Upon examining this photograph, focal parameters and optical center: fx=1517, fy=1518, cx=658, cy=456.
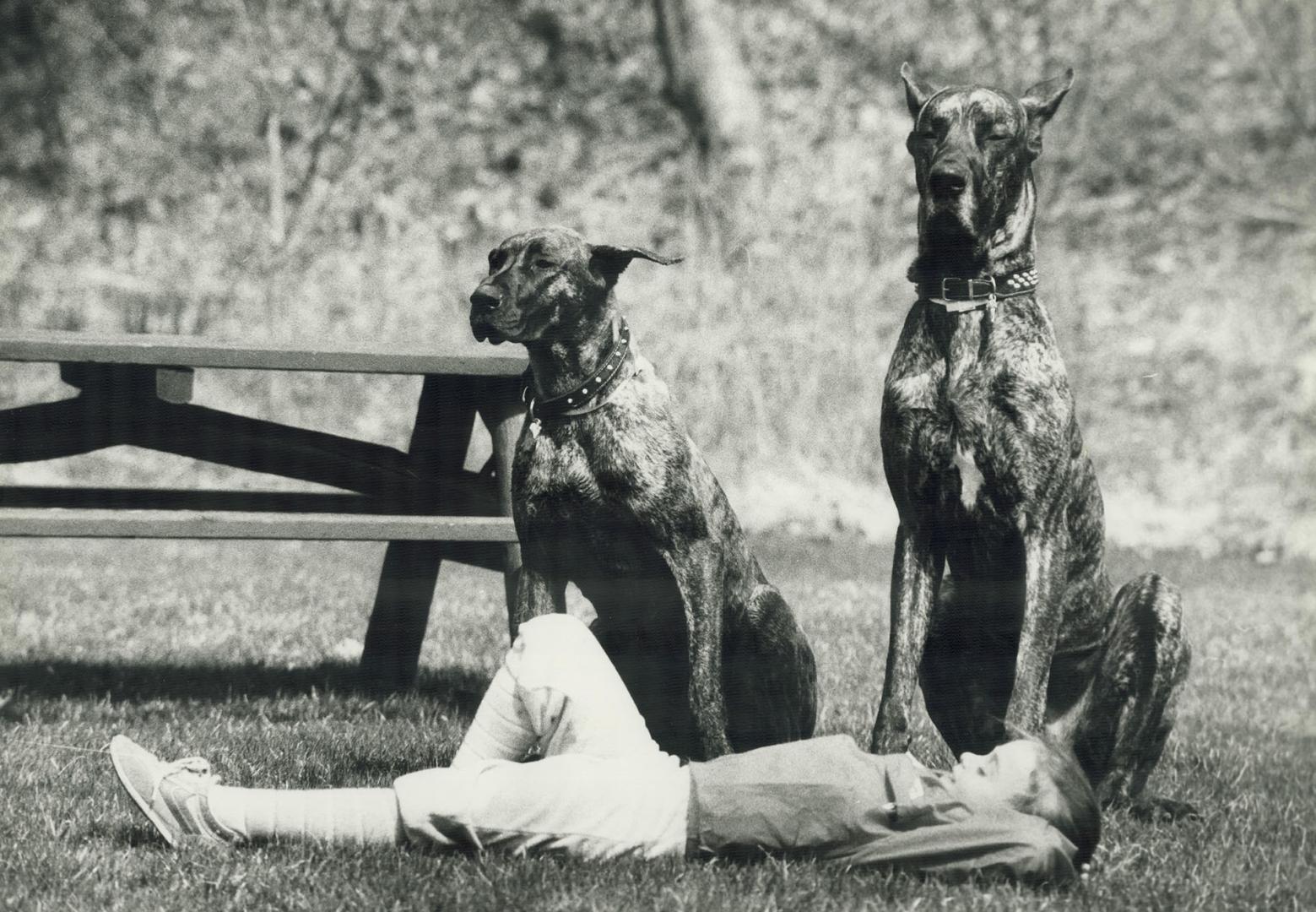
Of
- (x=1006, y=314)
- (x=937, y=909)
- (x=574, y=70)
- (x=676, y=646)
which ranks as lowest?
(x=937, y=909)

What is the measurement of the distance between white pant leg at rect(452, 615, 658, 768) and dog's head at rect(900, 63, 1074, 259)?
1.26 m

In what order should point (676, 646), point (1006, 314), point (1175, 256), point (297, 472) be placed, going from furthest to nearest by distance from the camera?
1. point (1175, 256)
2. point (297, 472)
3. point (676, 646)
4. point (1006, 314)

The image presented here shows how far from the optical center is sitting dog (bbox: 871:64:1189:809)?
3.48 m

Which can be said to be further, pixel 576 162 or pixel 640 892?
pixel 576 162

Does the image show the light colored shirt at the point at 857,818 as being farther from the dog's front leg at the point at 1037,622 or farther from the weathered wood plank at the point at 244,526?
the weathered wood plank at the point at 244,526

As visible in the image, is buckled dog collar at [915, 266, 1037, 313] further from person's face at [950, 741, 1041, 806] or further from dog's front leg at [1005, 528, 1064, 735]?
person's face at [950, 741, 1041, 806]

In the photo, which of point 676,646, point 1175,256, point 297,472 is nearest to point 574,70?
point 1175,256

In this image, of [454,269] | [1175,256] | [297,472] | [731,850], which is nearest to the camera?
[731,850]

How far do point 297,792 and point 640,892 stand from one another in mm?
796

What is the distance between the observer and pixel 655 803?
127 inches

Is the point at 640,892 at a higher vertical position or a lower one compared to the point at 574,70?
lower

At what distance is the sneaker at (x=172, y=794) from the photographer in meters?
3.28

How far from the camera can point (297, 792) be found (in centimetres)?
330

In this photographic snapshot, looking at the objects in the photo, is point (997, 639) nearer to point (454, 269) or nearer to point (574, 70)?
point (454, 269)
